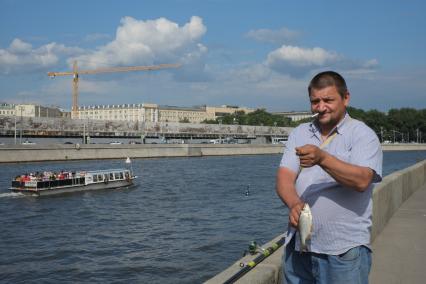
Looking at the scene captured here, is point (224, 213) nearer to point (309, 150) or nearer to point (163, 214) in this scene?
point (163, 214)

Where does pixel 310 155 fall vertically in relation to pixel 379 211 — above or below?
above

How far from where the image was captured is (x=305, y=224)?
289 centimetres

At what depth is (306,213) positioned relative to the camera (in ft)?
9.41

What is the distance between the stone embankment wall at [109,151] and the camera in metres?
62.6

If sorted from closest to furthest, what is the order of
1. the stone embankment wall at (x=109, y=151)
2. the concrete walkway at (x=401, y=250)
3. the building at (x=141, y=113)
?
the concrete walkway at (x=401, y=250)
the stone embankment wall at (x=109, y=151)
the building at (x=141, y=113)

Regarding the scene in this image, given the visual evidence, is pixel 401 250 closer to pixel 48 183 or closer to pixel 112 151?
pixel 48 183

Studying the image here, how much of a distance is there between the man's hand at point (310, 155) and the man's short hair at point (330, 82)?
0.52 meters

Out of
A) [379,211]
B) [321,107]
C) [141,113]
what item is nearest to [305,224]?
[321,107]

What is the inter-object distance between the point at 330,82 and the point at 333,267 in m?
1.03

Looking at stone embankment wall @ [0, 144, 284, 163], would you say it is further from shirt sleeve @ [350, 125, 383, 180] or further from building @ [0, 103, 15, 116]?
building @ [0, 103, 15, 116]

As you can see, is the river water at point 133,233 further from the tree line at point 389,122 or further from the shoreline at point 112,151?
the tree line at point 389,122

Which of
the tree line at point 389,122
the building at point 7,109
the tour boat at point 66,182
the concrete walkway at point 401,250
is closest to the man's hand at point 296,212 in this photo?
the concrete walkway at point 401,250

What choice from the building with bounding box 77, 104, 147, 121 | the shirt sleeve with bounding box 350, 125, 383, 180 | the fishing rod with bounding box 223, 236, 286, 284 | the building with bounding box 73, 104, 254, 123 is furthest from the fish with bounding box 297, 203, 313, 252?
the building with bounding box 77, 104, 147, 121

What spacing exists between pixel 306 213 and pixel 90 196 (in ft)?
111
